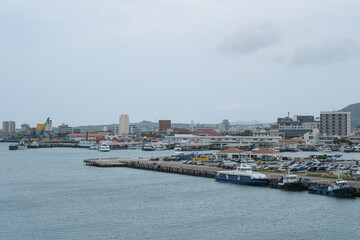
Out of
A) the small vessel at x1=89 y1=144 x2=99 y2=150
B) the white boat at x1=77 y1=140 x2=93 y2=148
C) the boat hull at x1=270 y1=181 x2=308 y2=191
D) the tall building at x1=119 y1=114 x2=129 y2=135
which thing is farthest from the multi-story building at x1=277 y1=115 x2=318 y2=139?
the boat hull at x1=270 y1=181 x2=308 y2=191

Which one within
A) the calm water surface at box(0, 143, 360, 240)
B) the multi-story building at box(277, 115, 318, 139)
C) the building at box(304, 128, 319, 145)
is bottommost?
the calm water surface at box(0, 143, 360, 240)

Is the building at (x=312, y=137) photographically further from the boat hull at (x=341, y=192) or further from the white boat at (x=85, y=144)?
the boat hull at (x=341, y=192)

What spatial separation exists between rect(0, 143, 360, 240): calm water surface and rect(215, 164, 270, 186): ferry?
1.02 meters

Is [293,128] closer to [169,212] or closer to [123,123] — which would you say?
[123,123]

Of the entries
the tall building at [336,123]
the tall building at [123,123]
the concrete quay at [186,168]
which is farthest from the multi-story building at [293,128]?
the tall building at [123,123]

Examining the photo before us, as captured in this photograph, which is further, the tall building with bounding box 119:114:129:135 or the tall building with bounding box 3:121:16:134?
the tall building with bounding box 3:121:16:134

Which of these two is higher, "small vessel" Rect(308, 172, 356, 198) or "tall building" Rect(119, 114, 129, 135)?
"tall building" Rect(119, 114, 129, 135)

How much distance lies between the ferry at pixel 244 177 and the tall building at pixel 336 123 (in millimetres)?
70575

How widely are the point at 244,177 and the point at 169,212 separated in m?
9.68

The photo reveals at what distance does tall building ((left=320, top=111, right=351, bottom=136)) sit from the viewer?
9675 cm

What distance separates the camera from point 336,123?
319 ft

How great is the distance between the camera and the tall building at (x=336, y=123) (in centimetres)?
9675

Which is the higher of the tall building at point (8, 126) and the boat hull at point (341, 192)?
the tall building at point (8, 126)

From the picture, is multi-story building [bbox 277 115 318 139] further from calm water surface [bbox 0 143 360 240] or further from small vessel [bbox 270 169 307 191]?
small vessel [bbox 270 169 307 191]
